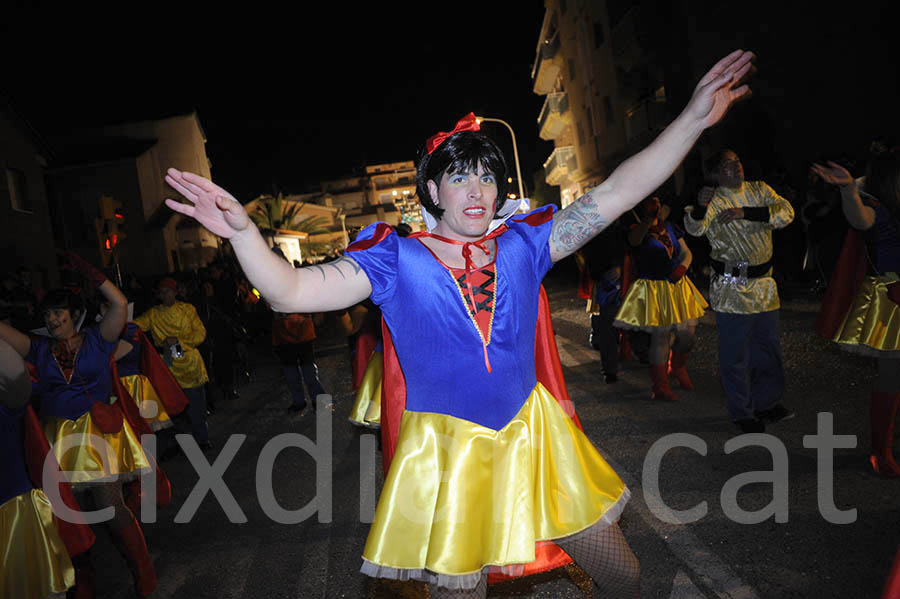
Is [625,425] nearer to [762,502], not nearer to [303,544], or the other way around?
[762,502]

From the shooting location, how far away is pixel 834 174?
370 cm

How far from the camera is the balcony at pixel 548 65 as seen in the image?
36969mm

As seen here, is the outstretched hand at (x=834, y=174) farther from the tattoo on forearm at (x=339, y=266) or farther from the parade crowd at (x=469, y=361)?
the tattoo on forearm at (x=339, y=266)

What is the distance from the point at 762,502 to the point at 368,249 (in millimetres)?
3110

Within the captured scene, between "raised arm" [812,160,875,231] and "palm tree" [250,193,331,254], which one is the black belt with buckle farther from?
"palm tree" [250,193,331,254]

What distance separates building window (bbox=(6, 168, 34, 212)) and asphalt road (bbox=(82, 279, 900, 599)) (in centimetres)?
1588

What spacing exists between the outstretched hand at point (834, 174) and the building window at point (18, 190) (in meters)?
21.1

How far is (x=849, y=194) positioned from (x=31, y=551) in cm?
507

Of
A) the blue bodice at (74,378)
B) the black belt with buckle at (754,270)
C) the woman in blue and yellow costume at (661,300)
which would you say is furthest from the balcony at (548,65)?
the blue bodice at (74,378)

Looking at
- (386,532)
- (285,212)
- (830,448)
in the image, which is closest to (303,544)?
(386,532)

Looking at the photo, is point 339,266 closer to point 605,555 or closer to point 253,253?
point 253,253

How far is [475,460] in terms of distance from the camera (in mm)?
2258

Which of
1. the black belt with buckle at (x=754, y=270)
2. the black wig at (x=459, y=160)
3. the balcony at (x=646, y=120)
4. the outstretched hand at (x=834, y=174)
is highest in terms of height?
the balcony at (x=646, y=120)

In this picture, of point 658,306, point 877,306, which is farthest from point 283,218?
point 877,306
